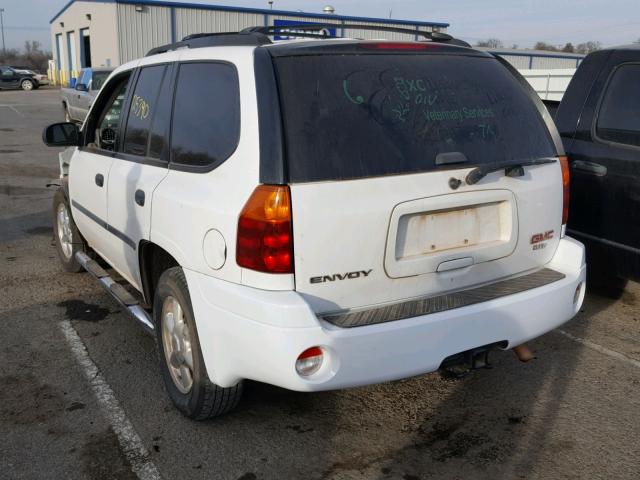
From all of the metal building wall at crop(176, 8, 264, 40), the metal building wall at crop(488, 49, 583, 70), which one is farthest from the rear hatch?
the metal building wall at crop(488, 49, 583, 70)

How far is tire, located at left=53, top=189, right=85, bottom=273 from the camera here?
5.32 metres

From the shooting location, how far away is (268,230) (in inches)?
101

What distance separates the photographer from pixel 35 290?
17.3 feet

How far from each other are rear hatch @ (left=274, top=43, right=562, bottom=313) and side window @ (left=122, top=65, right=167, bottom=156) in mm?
1192

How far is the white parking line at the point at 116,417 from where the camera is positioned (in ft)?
9.55

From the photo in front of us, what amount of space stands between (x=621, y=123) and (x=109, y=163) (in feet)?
11.4

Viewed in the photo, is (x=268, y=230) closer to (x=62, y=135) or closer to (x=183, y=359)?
(x=183, y=359)

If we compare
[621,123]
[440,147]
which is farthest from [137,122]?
[621,123]

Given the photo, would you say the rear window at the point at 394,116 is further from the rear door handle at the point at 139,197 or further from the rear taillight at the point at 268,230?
the rear door handle at the point at 139,197

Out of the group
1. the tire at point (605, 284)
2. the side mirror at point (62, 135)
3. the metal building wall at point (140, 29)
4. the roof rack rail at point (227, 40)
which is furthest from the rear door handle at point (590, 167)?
the metal building wall at point (140, 29)

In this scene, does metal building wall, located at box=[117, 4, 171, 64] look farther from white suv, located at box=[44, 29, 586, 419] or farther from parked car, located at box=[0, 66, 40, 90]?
white suv, located at box=[44, 29, 586, 419]

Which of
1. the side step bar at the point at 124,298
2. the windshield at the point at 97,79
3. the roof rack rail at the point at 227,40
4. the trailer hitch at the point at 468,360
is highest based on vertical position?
the windshield at the point at 97,79

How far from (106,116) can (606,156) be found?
3.57 m

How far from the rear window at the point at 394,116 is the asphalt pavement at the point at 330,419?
122 centimetres
